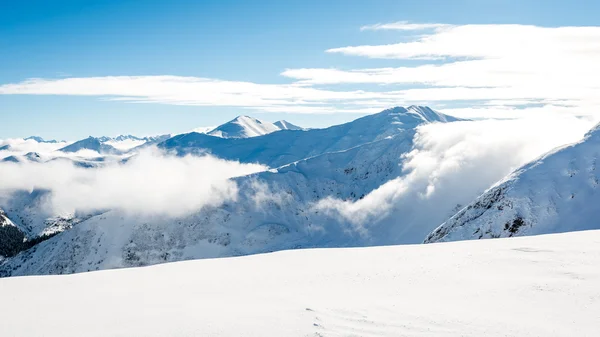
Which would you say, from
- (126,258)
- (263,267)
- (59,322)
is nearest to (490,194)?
(263,267)

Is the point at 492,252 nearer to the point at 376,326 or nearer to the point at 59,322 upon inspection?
the point at 376,326

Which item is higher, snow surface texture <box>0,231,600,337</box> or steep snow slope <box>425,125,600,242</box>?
snow surface texture <box>0,231,600,337</box>

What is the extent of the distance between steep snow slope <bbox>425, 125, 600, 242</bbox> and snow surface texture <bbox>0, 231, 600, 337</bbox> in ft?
222

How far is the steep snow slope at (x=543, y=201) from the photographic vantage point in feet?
314

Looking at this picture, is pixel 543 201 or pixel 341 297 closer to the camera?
pixel 341 297

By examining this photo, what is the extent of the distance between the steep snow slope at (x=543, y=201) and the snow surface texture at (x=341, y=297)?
67.7 meters

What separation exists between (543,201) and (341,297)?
97.3 meters

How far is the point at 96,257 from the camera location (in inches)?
7421

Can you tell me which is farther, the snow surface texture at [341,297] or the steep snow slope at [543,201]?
the steep snow slope at [543,201]

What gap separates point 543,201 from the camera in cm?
10356

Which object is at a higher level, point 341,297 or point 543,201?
point 341,297

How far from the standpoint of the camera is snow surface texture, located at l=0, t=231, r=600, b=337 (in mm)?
19547

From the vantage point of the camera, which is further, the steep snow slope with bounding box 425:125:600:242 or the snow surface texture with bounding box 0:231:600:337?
the steep snow slope with bounding box 425:125:600:242

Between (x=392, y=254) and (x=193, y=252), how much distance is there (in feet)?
548
